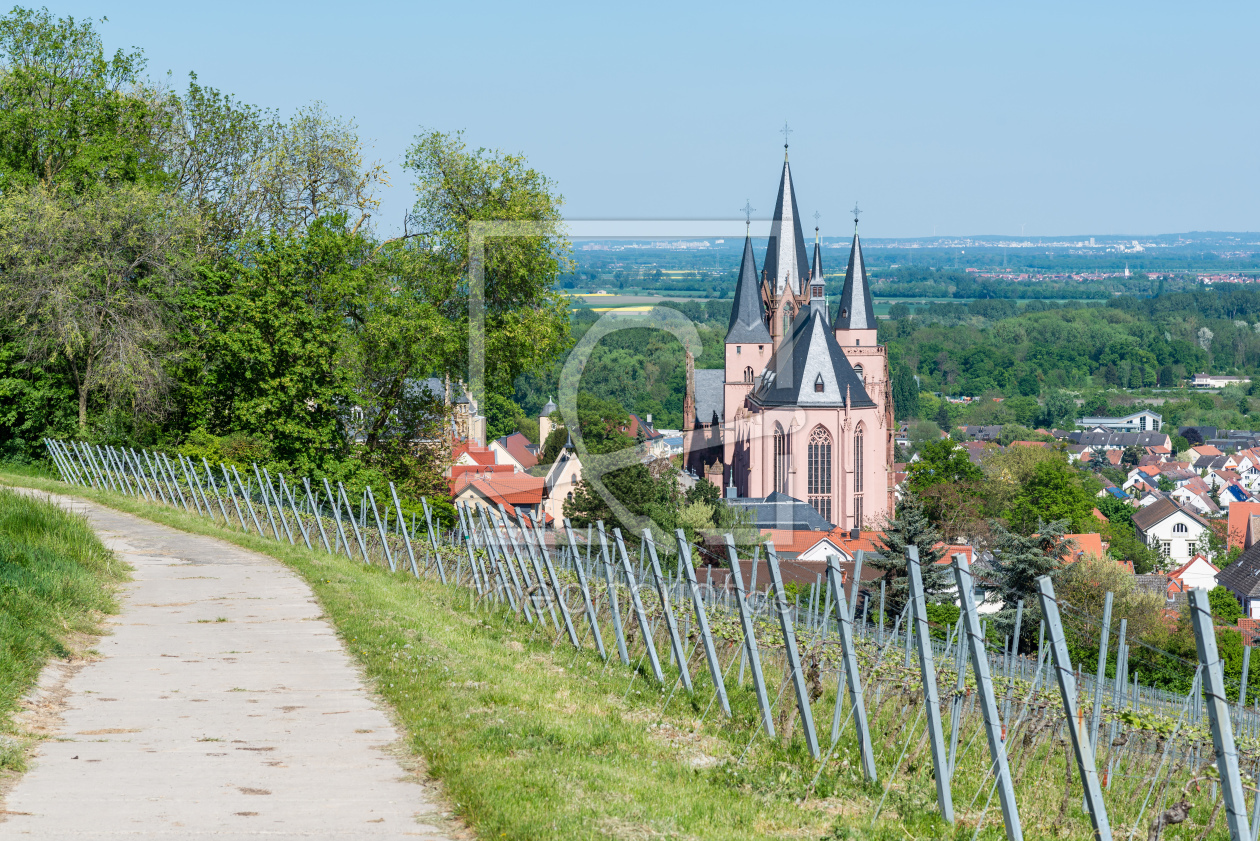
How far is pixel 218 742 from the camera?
7512mm

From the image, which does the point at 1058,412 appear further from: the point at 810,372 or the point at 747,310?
the point at 747,310

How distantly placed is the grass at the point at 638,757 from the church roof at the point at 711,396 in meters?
52.8

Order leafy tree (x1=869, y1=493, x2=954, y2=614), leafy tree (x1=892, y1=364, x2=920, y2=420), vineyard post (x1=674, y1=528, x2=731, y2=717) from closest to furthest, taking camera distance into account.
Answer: vineyard post (x1=674, y1=528, x2=731, y2=717) → leafy tree (x1=869, y1=493, x2=954, y2=614) → leafy tree (x1=892, y1=364, x2=920, y2=420)

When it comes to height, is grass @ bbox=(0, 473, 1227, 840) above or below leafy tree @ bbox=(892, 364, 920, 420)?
above

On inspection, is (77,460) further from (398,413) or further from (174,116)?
(174,116)

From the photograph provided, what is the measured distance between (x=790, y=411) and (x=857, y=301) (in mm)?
14555

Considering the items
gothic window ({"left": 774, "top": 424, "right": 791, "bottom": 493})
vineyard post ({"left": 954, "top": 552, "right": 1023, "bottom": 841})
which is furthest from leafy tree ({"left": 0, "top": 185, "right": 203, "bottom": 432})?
gothic window ({"left": 774, "top": 424, "right": 791, "bottom": 493})

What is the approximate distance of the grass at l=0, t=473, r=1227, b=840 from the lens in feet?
21.0

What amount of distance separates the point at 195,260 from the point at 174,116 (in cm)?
718

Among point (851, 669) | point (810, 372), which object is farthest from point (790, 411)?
point (851, 669)

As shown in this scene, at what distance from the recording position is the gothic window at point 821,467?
238 ft

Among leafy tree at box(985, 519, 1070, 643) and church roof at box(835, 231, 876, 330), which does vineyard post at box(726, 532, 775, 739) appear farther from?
church roof at box(835, 231, 876, 330)

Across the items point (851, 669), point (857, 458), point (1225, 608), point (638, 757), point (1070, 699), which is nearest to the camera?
point (1070, 699)

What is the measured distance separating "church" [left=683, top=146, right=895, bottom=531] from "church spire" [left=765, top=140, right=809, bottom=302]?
0.20 feet
